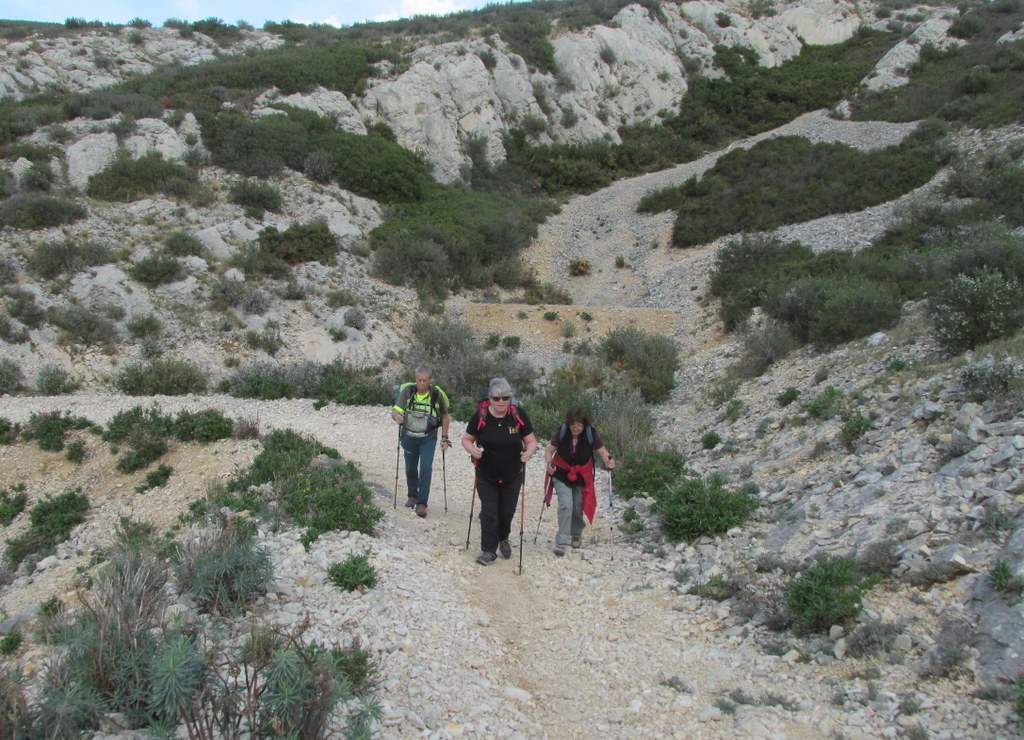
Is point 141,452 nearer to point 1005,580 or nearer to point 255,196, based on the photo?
point 1005,580

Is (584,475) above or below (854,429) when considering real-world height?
below

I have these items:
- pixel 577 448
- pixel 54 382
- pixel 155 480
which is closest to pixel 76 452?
pixel 155 480

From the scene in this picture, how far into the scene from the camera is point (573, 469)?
684cm

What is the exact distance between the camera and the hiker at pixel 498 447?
618 centimetres

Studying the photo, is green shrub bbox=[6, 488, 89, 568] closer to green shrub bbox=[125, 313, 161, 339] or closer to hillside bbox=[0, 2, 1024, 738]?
hillside bbox=[0, 2, 1024, 738]

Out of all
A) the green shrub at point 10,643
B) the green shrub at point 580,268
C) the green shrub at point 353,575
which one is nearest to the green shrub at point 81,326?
the green shrub at point 10,643

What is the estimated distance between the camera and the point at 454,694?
4.45 metres

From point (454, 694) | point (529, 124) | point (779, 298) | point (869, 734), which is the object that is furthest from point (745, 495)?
point (529, 124)

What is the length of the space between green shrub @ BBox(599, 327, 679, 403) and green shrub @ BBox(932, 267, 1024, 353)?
223 inches

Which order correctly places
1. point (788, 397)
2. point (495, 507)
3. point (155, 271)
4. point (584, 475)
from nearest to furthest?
point (495, 507) < point (584, 475) < point (788, 397) < point (155, 271)

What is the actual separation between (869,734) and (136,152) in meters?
24.4

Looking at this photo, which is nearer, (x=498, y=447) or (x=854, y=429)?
(x=498, y=447)

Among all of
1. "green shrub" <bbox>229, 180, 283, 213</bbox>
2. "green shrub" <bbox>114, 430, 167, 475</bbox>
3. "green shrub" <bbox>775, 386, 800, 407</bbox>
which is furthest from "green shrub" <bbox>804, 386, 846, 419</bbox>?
"green shrub" <bbox>229, 180, 283, 213</bbox>

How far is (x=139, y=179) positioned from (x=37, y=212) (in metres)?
3.49
